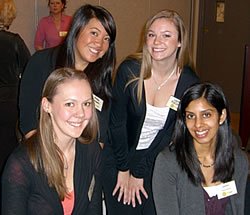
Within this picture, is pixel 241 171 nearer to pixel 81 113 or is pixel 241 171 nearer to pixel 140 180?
pixel 140 180

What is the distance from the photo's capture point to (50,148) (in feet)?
5.87

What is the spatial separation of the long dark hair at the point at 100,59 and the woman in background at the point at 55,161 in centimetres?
42

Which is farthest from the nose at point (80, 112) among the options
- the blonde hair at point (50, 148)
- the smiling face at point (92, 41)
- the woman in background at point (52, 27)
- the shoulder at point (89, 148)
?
the woman in background at point (52, 27)

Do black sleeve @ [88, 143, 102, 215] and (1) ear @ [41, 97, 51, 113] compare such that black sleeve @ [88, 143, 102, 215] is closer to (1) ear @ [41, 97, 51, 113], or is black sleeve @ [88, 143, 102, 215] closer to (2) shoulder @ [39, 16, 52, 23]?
(1) ear @ [41, 97, 51, 113]

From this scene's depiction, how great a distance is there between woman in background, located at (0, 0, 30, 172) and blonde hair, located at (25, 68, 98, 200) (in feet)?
4.43

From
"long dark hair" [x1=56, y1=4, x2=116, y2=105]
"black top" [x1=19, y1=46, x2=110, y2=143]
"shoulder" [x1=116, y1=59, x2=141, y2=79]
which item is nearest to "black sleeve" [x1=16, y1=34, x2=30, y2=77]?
"black top" [x1=19, y1=46, x2=110, y2=143]

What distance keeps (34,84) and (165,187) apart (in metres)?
0.85

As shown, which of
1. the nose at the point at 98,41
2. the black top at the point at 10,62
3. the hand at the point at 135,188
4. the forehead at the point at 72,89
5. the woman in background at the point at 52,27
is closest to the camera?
the forehead at the point at 72,89

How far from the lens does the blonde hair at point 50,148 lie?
1762 mm

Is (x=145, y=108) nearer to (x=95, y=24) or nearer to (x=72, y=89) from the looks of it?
(x=95, y=24)

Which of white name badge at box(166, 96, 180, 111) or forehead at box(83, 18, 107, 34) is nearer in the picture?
forehead at box(83, 18, 107, 34)

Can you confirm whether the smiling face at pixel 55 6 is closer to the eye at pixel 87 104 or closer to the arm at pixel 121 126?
the arm at pixel 121 126

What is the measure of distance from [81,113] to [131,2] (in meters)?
4.34

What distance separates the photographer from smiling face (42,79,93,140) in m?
1.79
